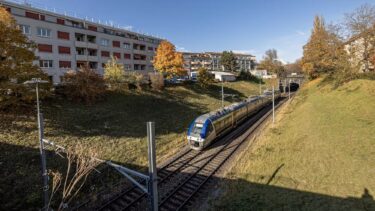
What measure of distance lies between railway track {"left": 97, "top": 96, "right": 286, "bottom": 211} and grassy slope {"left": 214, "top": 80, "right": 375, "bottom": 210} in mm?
1755

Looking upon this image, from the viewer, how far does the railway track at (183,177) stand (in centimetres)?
1241

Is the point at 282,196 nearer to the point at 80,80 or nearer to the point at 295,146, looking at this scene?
the point at 295,146

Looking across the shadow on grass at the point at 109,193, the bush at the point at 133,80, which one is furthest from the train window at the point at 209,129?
the bush at the point at 133,80

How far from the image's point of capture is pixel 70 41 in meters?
41.7

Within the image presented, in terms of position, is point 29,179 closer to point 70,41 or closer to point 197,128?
point 197,128

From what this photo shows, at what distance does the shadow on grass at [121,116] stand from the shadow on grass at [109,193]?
14.6ft

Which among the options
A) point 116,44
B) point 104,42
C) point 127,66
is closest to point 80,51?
point 104,42

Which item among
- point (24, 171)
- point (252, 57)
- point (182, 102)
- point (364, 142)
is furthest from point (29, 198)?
point (252, 57)

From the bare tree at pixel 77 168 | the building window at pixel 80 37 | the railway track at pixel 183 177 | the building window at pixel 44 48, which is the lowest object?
the railway track at pixel 183 177

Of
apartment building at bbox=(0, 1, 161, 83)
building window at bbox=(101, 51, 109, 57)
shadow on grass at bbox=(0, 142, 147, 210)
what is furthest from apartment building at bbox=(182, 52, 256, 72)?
shadow on grass at bbox=(0, 142, 147, 210)

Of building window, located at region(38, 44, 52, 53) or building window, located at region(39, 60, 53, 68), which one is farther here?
building window, located at region(39, 60, 53, 68)

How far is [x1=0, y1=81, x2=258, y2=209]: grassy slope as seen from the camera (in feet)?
44.7

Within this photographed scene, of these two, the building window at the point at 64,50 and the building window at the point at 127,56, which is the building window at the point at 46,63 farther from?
the building window at the point at 127,56

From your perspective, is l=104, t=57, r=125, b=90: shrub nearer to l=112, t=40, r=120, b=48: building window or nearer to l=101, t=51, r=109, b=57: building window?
l=101, t=51, r=109, b=57: building window
